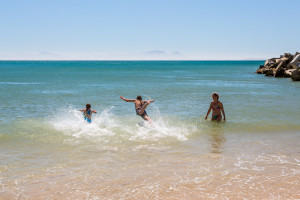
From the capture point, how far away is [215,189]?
6.02 metres

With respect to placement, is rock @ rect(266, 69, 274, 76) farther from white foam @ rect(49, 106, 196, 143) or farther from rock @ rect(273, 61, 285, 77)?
white foam @ rect(49, 106, 196, 143)

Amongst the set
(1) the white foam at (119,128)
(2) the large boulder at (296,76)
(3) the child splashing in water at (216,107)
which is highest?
(2) the large boulder at (296,76)

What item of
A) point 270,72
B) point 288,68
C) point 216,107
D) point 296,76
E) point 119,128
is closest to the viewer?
point 119,128

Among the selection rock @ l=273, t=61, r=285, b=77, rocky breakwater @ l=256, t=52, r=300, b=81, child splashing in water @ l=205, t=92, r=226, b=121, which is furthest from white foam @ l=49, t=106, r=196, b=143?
rock @ l=273, t=61, r=285, b=77

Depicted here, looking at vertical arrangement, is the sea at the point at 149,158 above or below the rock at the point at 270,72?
below

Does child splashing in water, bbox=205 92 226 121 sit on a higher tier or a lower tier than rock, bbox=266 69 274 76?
lower

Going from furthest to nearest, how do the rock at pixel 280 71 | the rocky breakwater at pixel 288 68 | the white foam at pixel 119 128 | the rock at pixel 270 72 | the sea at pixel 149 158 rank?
the rock at pixel 270 72 < the rock at pixel 280 71 < the rocky breakwater at pixel 288 68 < the white foam at pixel 119 128 < the sea at pixel 149 158

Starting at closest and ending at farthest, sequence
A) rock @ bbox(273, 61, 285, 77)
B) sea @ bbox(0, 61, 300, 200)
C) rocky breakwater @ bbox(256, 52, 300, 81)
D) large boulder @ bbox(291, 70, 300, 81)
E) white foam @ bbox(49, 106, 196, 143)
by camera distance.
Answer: sea @ bbox(0, 61, 300, 200), white foam @ bbox(49, 106, 196, 143), large boulder @ bbox(291, 70, 300, 81), rocky breakwater @ bbox(256, 52, 300, 81), rock @ bbox(273, 61, 285, 77)

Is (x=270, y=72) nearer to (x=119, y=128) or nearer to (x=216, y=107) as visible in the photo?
(x=216, y=107)

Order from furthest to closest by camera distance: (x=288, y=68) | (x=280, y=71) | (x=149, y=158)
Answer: (x=280, y=71), (x=288, y=68), (x=149, y=158)

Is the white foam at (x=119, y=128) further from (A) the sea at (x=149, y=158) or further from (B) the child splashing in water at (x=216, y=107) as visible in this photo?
(B) the child splashing in water at (x=216, y=107)

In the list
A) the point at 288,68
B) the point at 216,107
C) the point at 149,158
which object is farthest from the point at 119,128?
the point at 288,68

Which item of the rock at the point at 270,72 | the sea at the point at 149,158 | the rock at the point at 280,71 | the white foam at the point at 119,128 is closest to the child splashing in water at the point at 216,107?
the sea at the point at 149,158

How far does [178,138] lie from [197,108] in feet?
24.2
